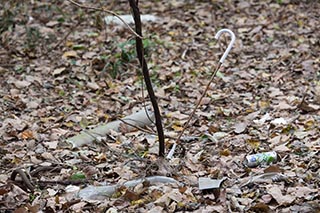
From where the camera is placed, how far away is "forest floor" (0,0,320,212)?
11.2 feet

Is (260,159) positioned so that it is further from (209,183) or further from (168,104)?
(168,104)

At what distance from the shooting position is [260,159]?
3879 millimetres

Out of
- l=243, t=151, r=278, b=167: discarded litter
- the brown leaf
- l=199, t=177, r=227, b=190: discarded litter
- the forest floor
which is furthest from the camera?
the brown leaf

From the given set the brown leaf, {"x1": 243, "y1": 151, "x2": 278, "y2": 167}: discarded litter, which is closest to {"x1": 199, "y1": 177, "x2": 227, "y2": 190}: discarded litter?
{"x1": 243, "y1": 151, "x2": 278, "y2": 167}: discarded litter

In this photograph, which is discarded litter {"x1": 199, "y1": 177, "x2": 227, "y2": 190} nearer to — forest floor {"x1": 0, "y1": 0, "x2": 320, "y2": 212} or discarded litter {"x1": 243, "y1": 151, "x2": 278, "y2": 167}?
forest floor {"x1": 0, "y1": 0, "x2": 320, "y2": 212}

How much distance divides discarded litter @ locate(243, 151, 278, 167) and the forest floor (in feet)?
0.09

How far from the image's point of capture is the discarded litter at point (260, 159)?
152 inches

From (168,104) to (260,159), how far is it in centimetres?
173

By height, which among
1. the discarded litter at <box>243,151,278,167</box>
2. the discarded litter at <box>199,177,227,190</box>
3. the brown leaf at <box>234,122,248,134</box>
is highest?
the discarded litter at <box>199,177,227,190</box>

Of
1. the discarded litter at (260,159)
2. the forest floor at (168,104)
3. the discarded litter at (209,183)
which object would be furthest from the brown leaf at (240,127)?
the discarded litter at (209,183)

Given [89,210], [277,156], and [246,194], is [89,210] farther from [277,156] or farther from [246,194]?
[277,156]

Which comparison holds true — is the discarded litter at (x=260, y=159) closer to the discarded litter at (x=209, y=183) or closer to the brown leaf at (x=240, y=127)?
the discarded litter at (x=209, y=183)

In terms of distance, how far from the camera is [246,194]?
3379mm

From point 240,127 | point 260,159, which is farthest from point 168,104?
point 260,159
